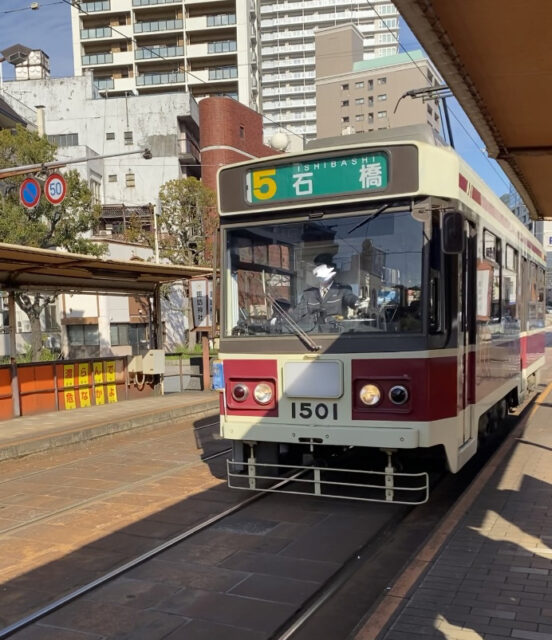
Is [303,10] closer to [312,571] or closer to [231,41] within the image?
[231,41]

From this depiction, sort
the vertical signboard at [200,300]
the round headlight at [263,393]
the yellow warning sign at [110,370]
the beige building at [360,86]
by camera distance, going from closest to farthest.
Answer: the round headlight at [263,393] → the yellow warning sign at [110,370] → the vertical signboard at [200,300] → the beige building at [360,86]

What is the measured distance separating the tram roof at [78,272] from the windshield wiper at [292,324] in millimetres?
5225

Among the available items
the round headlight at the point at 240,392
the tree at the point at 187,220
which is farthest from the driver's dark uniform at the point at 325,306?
the tree at the point at 187,220

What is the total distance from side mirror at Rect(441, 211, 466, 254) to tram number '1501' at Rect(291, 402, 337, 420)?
174 centimetres

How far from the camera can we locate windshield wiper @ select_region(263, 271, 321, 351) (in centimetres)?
625

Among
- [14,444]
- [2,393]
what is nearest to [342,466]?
[14,444]

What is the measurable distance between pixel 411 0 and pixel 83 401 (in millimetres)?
12406

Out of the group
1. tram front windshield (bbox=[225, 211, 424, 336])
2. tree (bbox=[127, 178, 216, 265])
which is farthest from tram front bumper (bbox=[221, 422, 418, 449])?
tree (bbox=[127, 178, 216, 265])

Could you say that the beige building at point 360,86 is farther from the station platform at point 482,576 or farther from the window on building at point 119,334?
the station platform at point 482,576

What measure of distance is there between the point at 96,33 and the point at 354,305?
72536mm

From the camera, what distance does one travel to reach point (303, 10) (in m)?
116

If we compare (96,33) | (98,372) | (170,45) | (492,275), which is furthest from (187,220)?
(96,33)

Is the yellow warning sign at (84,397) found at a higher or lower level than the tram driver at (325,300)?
lower

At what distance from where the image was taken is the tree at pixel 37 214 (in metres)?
25.9
